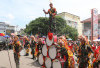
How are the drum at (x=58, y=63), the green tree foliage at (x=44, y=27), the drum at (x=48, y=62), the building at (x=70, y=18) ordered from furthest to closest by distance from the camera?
1. the building at (x=70, y=18)
2. the green tree foliage at (x=44, y=27)
3. the drum at (x=48, y=62)
4. the drum at (x=58, y=63)

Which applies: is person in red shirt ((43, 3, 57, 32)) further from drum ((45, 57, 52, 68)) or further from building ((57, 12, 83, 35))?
building ((57, 12, 83, 35))

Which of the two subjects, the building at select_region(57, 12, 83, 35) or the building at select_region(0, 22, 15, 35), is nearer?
the building at select_region(0, 22, 15, 35)

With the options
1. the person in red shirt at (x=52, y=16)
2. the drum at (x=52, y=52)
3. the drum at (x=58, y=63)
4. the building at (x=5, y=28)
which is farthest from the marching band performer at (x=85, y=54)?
the building at (x=5, y=28)

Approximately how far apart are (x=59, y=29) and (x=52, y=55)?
1068 inches

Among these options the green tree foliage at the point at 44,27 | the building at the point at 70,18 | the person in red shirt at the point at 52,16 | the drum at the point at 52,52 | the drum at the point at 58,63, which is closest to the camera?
the drum at the point at 58,63

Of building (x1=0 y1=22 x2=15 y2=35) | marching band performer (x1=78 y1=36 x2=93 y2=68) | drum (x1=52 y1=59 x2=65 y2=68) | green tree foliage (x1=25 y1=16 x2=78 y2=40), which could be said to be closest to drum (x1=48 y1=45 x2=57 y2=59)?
drum (x1=52 y1=59 x2=65 y2=68)

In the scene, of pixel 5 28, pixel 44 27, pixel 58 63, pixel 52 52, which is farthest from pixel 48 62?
pixel 44 27

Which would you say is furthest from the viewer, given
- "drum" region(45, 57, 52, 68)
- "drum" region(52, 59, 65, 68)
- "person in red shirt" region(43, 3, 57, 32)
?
"person in red shirt" region(43, 3, 57, 32)

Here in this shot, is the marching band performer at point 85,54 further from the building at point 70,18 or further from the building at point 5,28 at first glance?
the building at point 70,18

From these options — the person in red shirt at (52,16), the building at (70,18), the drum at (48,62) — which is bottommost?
the drum at (48,62)

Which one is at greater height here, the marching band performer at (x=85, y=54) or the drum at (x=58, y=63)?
the marching band performer at (x=85, y=54)

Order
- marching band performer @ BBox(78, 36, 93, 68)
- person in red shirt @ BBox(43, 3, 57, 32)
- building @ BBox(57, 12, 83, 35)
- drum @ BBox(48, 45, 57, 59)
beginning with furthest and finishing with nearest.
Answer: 1. building @ BBox(57, 12, 83, 35)
2. person in red shirt @ BBox(43, 3, 57, 32)
3. drum @ BBox(48, 45, 57, 59)
4. marching band performer @ BBox(78, 36, 93, 68)

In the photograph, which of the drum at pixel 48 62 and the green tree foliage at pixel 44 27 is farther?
the green tree foliage at pixel 44 27

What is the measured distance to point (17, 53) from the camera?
220 inches
